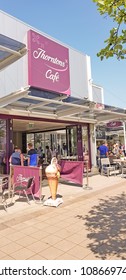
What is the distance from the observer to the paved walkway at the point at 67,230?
3043 millimetres

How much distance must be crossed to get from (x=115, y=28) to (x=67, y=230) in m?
3.40

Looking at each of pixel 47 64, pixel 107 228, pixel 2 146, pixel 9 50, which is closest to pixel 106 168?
pixel 2 146

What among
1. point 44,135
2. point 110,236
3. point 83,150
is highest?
point 44,135

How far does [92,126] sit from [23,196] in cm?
666

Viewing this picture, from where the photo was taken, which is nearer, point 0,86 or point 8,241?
point 8,241

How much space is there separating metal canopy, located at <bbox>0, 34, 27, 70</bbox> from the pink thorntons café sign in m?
4.75

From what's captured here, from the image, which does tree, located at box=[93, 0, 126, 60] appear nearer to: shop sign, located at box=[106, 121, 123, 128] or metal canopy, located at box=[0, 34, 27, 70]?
metal canopy, located at box=[0, 34, 27, 70]

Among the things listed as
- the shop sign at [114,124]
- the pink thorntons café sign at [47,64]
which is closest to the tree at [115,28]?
the pink thorntons café sign at [47,64]

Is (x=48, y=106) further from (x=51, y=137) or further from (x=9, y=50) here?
(x=51, y=137)

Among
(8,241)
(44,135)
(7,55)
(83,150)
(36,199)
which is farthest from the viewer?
(44,135)

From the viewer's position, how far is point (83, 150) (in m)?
11.4

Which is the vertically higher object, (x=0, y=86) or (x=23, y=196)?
(x=0, y=86)
